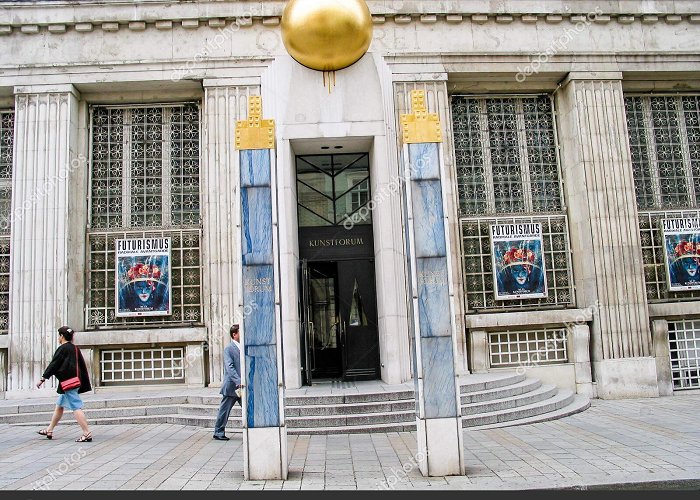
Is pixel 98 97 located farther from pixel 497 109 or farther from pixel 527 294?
pixel 527 294

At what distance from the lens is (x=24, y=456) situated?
8.36 metres

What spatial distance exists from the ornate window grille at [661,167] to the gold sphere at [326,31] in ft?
24.8

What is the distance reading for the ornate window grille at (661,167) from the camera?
47.2 ft

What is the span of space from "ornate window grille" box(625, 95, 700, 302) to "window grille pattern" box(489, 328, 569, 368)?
2598 mm

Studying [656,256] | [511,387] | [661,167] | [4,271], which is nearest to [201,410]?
[511,387]

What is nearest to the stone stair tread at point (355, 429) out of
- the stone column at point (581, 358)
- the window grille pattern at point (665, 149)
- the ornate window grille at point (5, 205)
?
the stone column at point (581, 358)

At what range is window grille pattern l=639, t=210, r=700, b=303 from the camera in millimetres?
14273

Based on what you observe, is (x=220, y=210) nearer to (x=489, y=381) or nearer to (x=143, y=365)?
A: (x=143, y=365)

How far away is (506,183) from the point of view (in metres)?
14.5

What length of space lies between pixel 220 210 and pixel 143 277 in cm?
238

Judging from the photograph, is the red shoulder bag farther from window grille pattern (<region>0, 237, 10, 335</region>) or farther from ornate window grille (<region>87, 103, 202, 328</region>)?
window grille pattern (<region>0, 237, 10, 335</region>)

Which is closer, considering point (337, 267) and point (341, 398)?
point (341, 398)

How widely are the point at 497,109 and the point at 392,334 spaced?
660 cm

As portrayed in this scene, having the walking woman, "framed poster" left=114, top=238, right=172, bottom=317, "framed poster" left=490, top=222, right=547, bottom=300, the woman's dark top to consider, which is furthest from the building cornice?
the woman's dark top
